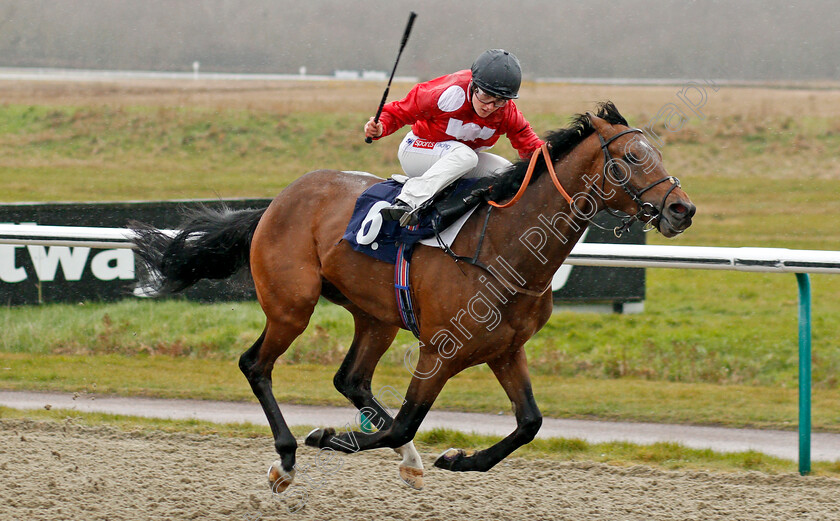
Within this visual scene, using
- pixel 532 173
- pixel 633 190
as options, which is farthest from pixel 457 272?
pixel 633 190

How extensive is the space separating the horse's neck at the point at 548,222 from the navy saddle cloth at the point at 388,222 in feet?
0.78

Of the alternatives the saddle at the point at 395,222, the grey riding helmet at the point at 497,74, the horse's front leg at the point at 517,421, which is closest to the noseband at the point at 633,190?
the grey riding helmet at the point at 497,74

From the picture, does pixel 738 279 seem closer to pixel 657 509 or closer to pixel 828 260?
pixel 828 260

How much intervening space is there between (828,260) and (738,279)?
5746mm

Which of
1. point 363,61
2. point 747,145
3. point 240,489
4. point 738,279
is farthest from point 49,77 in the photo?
point 240,489

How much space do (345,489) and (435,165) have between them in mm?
1532

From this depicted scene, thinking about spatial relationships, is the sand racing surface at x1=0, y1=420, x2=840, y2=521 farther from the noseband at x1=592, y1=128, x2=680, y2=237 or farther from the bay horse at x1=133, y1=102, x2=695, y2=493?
the noseband at x1=592, y1=128, x2=680, y2=237

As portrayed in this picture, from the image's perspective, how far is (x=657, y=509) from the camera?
3.83 m

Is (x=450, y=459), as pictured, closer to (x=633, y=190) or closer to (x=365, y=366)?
(x=365, y=366)

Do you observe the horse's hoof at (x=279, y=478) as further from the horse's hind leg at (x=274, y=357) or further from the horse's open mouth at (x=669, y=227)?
the horse's open mouth at (x=669, y=227)

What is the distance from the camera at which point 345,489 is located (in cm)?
410

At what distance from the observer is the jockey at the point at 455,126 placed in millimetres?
3449

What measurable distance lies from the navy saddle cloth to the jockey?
6 cm

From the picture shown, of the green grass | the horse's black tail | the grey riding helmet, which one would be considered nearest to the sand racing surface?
the green grass
